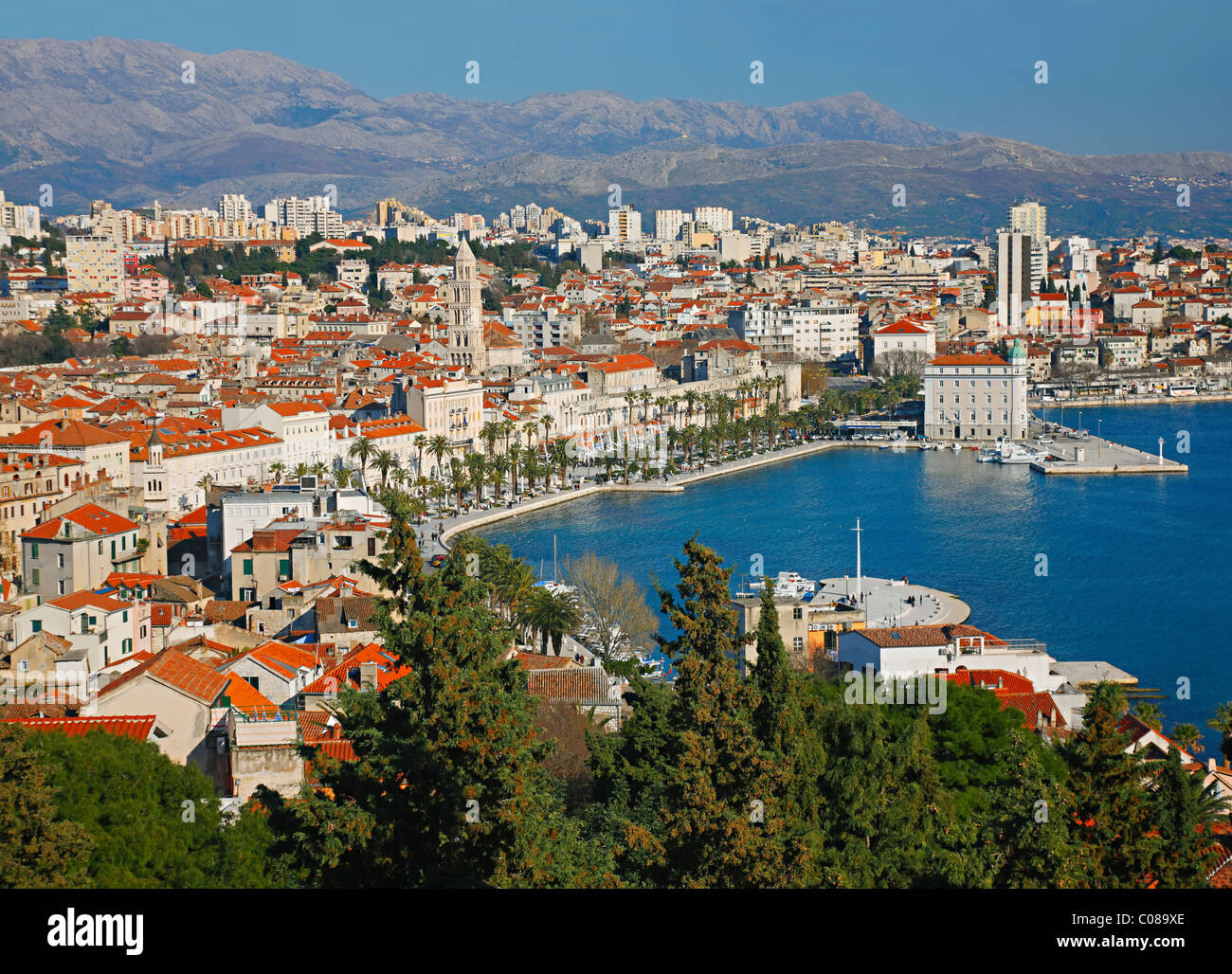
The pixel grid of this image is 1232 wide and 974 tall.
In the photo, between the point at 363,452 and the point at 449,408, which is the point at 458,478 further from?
the point at 449,408

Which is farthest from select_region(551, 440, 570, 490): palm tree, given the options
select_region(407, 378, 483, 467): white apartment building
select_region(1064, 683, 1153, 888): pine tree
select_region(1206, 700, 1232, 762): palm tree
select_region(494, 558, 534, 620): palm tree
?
select_region(1064, 683, 1153, 888): pine tree

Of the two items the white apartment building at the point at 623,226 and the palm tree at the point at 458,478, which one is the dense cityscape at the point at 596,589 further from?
the white apartment building at the point at 623,226

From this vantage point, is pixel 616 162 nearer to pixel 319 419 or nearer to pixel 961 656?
pixel 319 419

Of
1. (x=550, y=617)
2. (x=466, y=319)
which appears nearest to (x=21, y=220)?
(x=466, y=319)

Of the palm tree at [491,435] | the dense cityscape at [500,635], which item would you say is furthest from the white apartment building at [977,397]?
the palm tree at [491,435]

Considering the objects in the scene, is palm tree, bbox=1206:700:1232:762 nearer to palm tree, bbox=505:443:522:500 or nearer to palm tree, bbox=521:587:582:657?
palm tree, bbox=521:587:582:657
